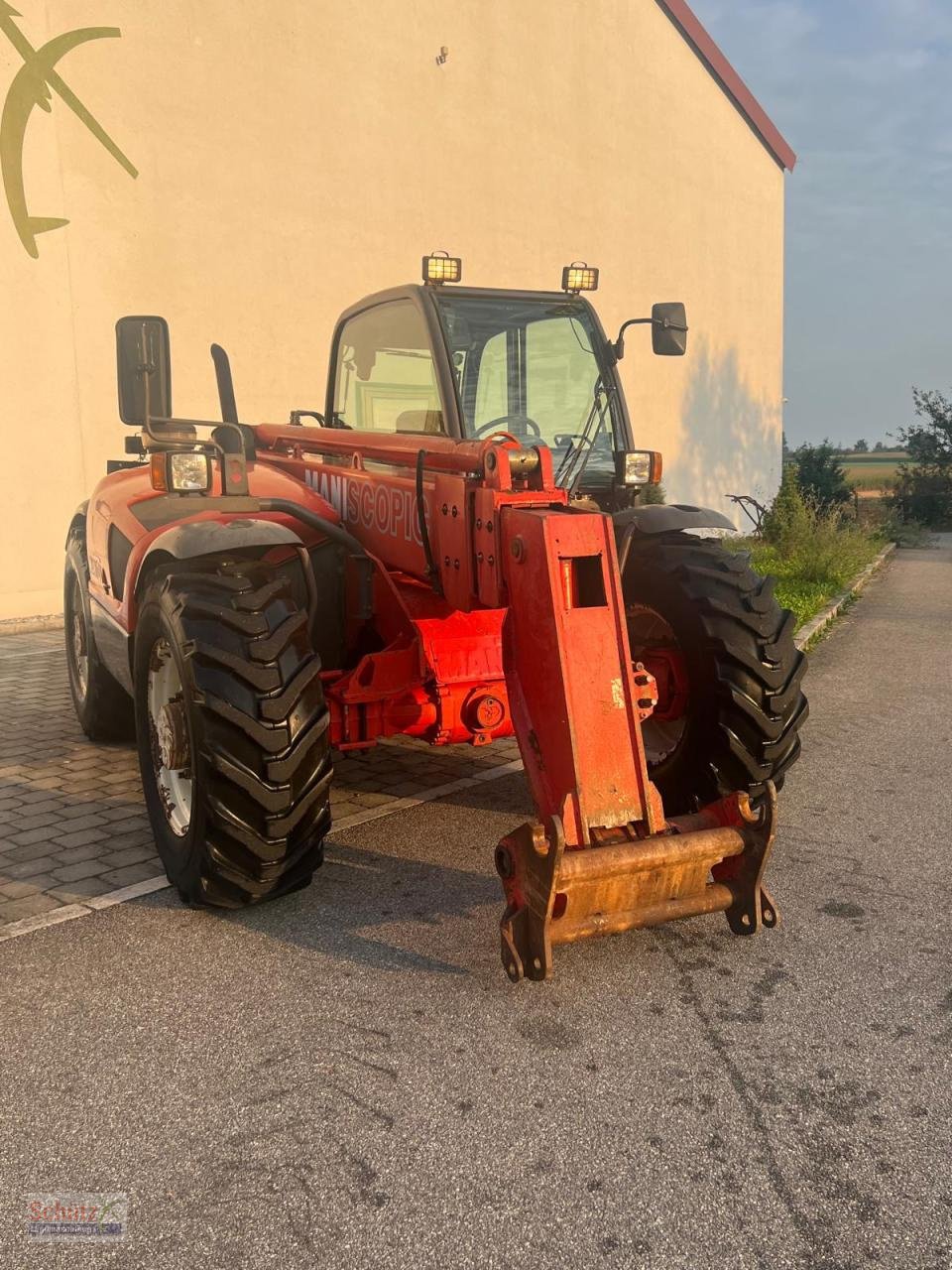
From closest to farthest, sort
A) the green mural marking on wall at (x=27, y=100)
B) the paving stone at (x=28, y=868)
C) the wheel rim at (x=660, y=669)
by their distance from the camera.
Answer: the paving stone at (x=28, y=868) → the wheel rim at (x=660, y=669) → the green mural marking on wall at (x=27, y=100)

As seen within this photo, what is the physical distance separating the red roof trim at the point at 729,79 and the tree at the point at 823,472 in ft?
24.1

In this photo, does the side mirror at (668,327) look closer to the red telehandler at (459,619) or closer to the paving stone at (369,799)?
the red telehandler at (459,619)

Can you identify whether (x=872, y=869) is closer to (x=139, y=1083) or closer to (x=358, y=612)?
(x=358, y=612)

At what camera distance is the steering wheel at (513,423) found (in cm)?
447

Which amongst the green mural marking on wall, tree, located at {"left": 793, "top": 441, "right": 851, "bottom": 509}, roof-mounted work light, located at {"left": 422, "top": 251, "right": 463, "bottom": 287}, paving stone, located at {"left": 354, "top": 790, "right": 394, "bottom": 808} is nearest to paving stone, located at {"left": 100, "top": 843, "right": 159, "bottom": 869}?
paving stone, located at {"left": 354, "top": 790, "right": 394, "bottom": 808}

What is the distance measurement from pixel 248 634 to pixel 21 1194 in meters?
1.70

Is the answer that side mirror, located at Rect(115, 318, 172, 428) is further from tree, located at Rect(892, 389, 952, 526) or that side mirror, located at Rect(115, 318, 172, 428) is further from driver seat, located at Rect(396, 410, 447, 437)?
tree, located at Rect(892, 389, 952, 526)

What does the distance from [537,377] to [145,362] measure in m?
1.67

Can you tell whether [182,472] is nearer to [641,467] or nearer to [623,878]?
[641,467]

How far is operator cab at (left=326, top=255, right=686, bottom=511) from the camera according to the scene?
4492 millimetres

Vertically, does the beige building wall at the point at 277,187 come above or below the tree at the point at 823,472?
above

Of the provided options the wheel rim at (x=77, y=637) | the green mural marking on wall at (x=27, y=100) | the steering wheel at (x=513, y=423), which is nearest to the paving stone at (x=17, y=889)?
the wheel rim at (x=77, y=637)

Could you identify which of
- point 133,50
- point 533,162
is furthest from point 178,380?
point 533,162

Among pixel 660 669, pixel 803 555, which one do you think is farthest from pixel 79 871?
pixel 803 555
